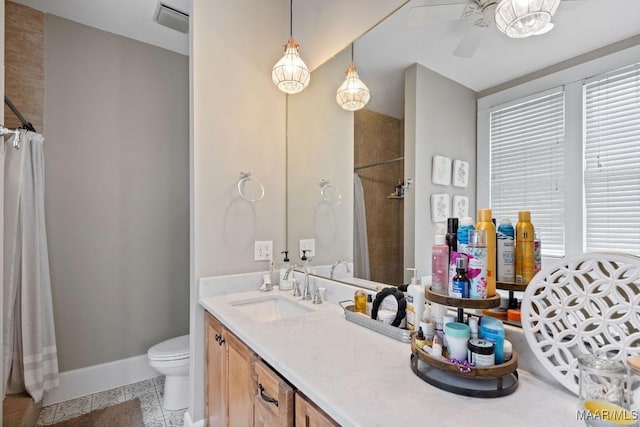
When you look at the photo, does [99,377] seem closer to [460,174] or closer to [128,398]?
[128,398]

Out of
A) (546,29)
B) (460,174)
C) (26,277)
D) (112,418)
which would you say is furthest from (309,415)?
(26,277)

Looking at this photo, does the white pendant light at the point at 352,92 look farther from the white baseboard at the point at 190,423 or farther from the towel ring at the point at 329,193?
the white baseboard at the point at 190,423

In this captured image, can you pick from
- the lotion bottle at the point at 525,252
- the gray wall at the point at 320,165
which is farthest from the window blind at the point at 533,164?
the gray wall at the point at 320,165

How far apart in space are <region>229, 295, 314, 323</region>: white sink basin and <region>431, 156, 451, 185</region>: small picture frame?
93 cm

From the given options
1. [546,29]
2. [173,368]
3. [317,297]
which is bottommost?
[173,368]

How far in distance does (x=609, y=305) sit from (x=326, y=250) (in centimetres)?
131

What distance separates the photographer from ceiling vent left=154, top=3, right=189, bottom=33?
215 centimetres

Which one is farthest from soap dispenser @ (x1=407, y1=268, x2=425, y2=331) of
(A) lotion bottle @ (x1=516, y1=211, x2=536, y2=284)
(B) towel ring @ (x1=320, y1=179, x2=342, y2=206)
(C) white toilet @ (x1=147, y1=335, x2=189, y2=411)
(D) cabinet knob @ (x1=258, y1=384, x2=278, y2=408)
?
(C) white toilet @ (x1=147, y1=335, x2=189, y2=411)

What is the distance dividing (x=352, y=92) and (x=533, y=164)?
1.02 m

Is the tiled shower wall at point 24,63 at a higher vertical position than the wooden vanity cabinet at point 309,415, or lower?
higher

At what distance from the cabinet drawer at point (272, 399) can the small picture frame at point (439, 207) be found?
0.79 metres

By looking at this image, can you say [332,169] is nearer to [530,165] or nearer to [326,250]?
[326,250]

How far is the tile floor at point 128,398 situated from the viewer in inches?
76.8

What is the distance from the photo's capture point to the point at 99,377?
7.53 feet
